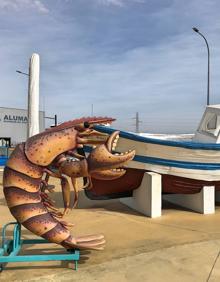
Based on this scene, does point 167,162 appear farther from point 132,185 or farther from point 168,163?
point 132,185

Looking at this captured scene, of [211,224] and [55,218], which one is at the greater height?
[55,218]

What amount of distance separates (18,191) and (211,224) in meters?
4.70

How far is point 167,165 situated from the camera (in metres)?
8.81

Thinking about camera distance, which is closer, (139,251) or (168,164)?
(139,251)

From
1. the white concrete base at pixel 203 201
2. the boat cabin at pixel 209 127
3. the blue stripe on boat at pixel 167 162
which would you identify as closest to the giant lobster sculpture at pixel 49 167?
the blue stripe on boat at pixel 167 162

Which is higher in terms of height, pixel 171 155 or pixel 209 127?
A: pixel 209 127

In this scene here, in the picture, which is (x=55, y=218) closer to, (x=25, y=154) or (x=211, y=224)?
(x=25, y=154)

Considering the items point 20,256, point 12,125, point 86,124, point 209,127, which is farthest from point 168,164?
point 12,125

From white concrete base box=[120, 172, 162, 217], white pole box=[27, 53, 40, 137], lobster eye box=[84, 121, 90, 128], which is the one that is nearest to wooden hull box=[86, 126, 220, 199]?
white concrete base box=[120, 172, 162, 217]

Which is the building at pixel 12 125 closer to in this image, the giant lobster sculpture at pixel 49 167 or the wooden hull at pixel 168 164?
the wooden hull at pixel 168 164

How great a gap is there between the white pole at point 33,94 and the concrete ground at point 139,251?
4.42 meters

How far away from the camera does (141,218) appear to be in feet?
27.8

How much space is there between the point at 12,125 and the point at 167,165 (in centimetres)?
3059

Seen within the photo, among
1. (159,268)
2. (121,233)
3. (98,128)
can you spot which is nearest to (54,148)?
(159,268)
